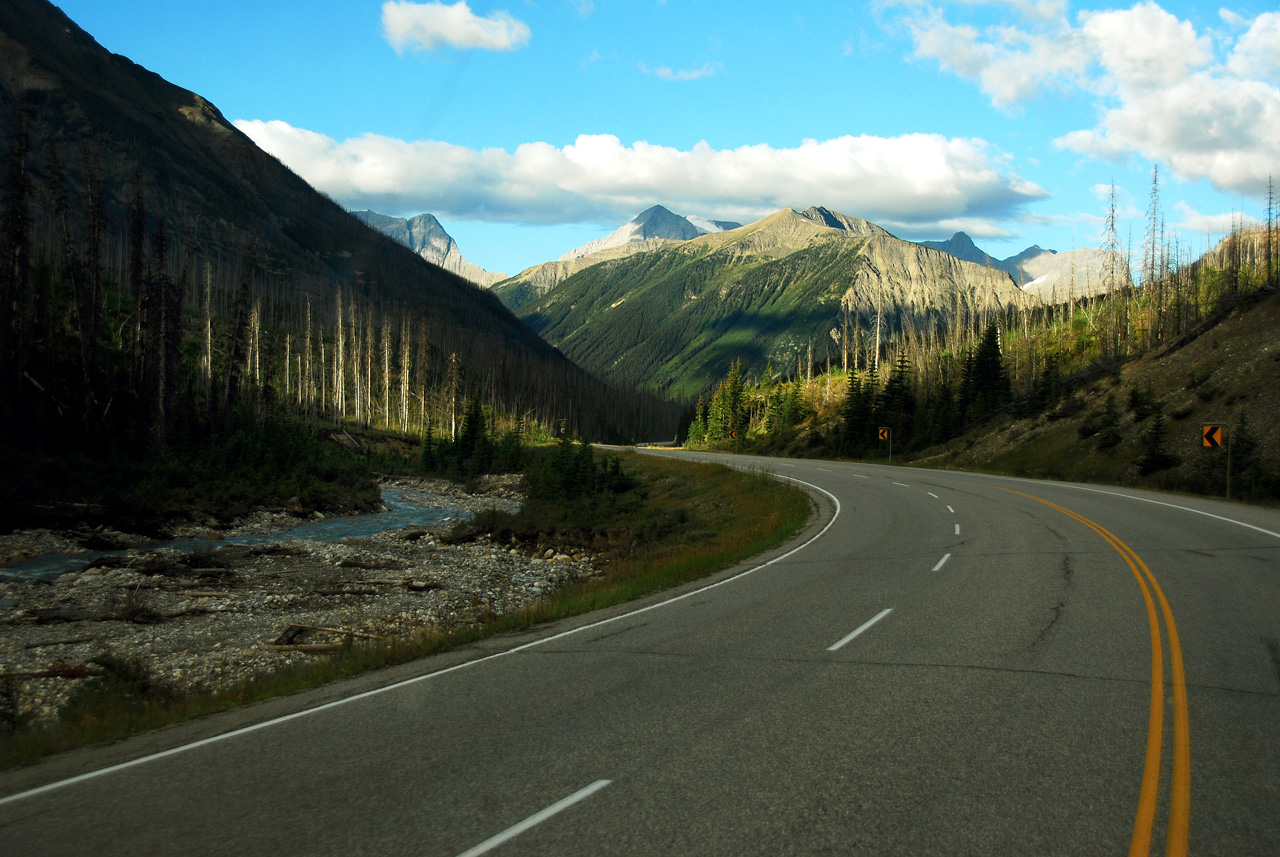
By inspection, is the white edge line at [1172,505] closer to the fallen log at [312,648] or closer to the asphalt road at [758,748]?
the asphalt road at [758,748]

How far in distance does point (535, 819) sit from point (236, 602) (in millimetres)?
17131

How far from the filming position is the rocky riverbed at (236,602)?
42.3ft

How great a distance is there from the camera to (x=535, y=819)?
15.7ft

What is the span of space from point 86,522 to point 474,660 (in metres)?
29.1

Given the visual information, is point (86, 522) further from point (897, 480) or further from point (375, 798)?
point (897, 480)

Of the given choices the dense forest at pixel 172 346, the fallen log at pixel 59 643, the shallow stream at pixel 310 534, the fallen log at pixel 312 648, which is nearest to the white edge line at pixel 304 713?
the fallen log at pixel 312 648

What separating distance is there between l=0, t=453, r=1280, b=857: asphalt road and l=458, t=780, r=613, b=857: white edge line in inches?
1.0

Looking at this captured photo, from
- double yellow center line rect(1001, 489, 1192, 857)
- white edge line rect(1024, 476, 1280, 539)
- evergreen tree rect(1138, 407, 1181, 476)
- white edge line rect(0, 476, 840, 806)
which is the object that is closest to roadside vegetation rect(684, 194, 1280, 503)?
evergreen tree rect(1138, 407, 1181, 476)

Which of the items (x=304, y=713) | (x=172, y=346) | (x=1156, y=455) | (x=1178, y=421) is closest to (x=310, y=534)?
(x=172, y=346)

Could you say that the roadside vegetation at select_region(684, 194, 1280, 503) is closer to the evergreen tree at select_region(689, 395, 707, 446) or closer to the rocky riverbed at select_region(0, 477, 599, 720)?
the evergreen tree at select_region(689, 395, 707, 446)

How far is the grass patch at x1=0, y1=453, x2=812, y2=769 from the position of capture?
7488 millimetres

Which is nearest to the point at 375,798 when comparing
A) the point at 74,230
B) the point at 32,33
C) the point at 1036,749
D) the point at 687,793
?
the point at 687,793

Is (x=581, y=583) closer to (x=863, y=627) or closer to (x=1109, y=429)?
(x=863, y=627)

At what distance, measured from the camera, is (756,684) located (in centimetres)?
748
